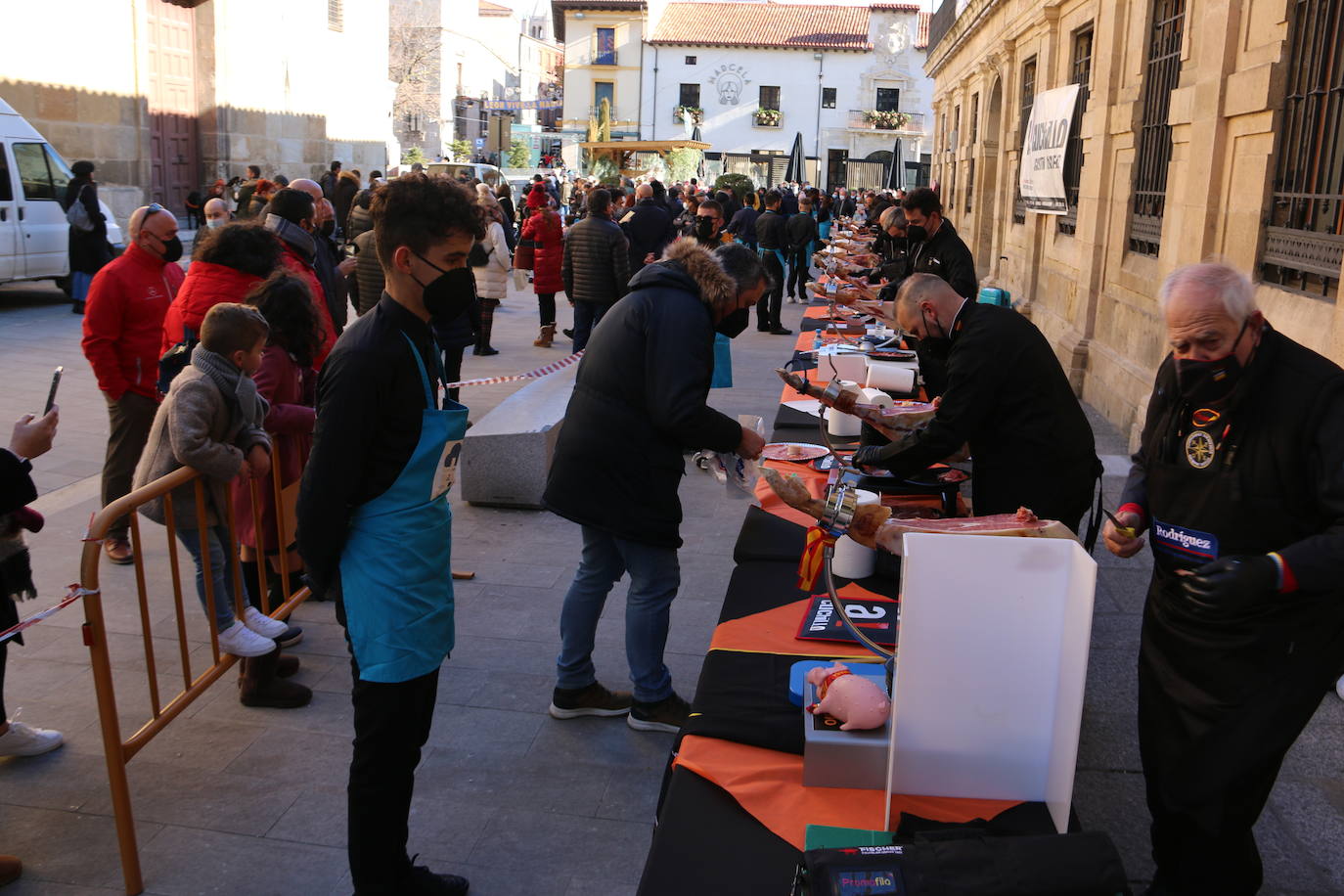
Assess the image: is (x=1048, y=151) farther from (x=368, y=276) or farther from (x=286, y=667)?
(x=286, y=667)

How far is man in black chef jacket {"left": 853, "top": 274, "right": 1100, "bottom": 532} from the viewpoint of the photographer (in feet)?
11.7

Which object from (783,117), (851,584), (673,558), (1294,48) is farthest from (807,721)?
(783,117)

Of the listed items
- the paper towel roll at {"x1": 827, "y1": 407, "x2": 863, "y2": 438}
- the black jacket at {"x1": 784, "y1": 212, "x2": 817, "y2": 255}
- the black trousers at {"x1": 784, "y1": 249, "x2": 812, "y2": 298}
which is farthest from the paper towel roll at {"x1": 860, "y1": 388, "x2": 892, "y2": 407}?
the black trousers at {"x1": 784, "y1": 249, "x2": 812, "y2": 298}

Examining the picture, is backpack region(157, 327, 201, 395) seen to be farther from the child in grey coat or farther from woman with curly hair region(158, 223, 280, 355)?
the child in grey coat

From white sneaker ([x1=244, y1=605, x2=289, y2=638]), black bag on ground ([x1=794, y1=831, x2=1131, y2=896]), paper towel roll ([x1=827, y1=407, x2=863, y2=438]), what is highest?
paper towel roll ([x1=827, y1=407, x2=863, y2=438])

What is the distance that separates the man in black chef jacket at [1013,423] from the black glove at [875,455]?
149 mm

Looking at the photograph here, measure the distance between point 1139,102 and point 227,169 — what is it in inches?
813

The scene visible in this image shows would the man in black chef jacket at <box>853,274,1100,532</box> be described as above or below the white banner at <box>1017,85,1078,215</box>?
below

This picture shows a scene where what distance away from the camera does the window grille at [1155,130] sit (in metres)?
8.66

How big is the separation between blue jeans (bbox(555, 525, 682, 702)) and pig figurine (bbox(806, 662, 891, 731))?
1.43 meters

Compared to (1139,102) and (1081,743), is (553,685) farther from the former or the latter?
(1139,102)

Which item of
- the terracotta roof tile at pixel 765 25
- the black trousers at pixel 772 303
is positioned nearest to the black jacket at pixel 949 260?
the black trousers at pixel 772 303

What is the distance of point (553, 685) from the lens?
4402 millimetres

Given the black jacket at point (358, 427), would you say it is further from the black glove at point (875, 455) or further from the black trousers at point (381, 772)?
the black glove at point (875, 455)
